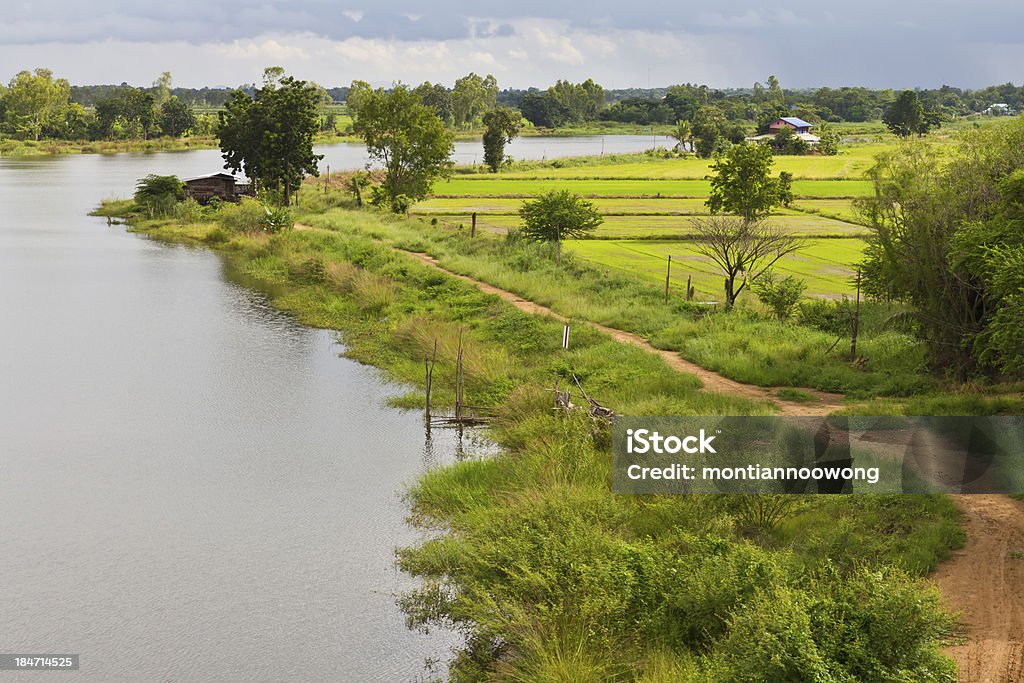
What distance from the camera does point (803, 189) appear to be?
233 feet

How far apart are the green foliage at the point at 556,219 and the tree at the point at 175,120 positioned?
103m

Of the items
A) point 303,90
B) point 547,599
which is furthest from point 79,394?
point 303,90

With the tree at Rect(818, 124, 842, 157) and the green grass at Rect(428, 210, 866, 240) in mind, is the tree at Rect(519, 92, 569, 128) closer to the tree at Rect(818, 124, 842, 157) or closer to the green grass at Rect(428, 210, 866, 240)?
the tree at Rect(818, 124, 842, 157)

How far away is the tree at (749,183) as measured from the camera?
39.9 m

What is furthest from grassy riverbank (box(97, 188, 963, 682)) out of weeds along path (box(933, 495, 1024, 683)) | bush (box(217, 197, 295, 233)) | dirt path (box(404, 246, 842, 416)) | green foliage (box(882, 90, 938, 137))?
green foliage (box(882, 90, 938, 137))

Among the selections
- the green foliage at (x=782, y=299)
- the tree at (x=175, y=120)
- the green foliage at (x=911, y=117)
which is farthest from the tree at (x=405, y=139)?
the green foliage at (x=911, y=117)

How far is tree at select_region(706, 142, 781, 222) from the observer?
39.9 meters

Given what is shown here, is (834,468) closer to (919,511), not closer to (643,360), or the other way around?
(919,511)

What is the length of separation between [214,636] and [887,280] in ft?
52.7

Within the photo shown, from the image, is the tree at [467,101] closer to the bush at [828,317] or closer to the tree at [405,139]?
the tree at [405,139]

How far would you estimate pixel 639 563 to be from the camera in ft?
42.1

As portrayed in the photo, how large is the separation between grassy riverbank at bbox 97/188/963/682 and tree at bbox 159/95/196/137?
119 meters

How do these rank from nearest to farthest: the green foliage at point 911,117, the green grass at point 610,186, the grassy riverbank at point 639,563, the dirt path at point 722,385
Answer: the grassy riverbank at point 639,563 → the dirt path at point 722,385 → the green grass at point 610,186 → the green foliage at point 911,117
